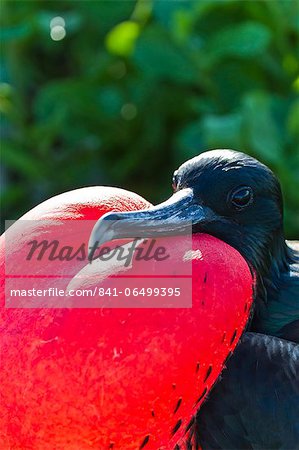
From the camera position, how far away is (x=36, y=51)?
212 cm

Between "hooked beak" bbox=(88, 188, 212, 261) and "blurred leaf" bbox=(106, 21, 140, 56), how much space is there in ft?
4.25

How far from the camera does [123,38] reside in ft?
6.30

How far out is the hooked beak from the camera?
1.96 feet

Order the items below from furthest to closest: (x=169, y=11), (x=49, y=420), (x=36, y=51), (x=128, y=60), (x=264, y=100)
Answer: (x=36, y=51)
(x=128, y=60)
(x=169, y=11)
(x=264, y=100)
(x=49, y=420)

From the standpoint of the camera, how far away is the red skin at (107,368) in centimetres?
60

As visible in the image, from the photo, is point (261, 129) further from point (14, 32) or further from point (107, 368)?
point (107, 368)

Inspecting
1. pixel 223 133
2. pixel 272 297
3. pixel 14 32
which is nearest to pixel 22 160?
pixel 14 32

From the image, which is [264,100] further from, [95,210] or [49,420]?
[49,420]

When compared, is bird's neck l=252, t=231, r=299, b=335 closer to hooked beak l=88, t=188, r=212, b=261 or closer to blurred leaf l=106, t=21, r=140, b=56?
hooked beak l=88, t=188, r=212, b=261

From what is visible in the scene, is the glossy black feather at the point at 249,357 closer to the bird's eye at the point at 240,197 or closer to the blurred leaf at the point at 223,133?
the bird's eye at the point at 240,197

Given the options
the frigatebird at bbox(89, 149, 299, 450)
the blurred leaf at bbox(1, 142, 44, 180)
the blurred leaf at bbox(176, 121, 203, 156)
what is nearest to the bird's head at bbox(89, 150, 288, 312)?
the frigatebird at bbox(89, 149, 299, 450)

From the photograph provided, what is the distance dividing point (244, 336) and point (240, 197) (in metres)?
0.11

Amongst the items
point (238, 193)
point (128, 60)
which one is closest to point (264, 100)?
point (128, 60)

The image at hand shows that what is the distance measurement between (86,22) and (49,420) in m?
1.60
